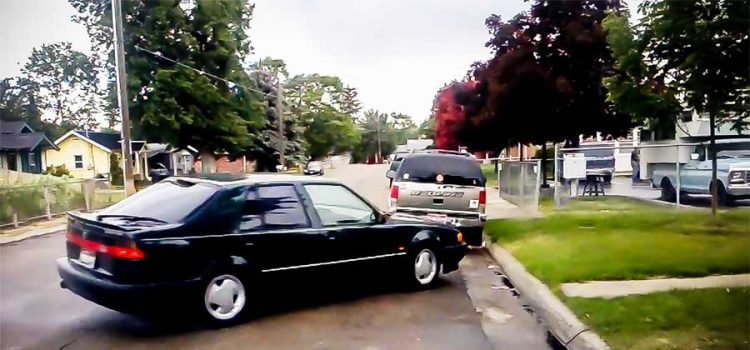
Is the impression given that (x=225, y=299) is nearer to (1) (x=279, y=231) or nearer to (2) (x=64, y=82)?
(1) (x=279, y=231)

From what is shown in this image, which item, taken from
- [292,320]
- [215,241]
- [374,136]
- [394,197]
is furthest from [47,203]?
[394,197]

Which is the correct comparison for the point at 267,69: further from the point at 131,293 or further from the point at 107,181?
the point at 131,293

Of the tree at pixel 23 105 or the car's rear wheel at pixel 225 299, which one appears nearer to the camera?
the tree at pixel 23 105

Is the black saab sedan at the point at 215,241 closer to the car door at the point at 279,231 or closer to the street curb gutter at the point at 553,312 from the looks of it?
the car door at the point at 279,231

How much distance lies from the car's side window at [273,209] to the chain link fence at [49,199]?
111cm

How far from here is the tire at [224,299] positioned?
11.9ft

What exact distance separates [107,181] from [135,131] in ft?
5.80

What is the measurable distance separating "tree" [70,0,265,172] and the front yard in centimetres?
354

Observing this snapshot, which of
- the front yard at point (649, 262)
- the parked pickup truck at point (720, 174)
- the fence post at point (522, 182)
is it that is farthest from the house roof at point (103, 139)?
the fence post at point (522, 182)

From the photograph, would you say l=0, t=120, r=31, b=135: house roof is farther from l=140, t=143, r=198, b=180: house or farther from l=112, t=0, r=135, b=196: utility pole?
l=140, t=143, r=198, b=180: house

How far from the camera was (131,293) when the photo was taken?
3305 millimetres

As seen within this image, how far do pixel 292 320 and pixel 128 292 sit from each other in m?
1.09

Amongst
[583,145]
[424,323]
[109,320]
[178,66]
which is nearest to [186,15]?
[178,66]

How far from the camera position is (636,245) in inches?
200
